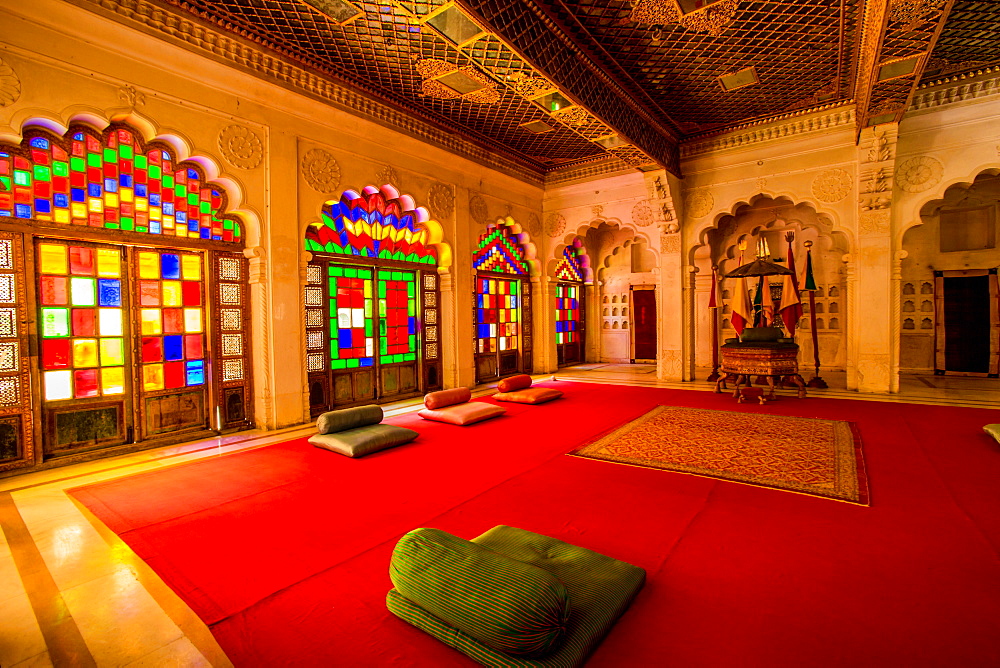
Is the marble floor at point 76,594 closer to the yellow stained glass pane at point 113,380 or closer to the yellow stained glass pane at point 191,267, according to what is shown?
the yellow stained glass pane at point 113,380

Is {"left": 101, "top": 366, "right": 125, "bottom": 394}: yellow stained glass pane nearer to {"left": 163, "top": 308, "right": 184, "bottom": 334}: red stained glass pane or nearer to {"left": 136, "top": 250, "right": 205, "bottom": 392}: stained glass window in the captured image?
{"left": 136, "top": 250, "right": 205, "bottom": 392}: stained glass window

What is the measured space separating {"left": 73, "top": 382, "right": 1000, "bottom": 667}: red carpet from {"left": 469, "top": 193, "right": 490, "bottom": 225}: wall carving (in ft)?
16.0

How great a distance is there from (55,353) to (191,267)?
4.71 ft

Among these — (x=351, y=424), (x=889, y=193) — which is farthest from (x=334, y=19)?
(x=889, y=193)

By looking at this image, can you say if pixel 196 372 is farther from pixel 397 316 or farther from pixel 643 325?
pixel 643 325

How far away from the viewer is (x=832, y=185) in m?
7.75

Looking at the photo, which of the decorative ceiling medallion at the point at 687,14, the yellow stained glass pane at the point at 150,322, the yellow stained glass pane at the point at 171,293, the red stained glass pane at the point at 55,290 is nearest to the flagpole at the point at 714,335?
the decorative ceiling medallion at the point at 687,14

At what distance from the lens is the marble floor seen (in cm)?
195

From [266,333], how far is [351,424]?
164cm

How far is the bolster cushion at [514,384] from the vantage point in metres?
7.37

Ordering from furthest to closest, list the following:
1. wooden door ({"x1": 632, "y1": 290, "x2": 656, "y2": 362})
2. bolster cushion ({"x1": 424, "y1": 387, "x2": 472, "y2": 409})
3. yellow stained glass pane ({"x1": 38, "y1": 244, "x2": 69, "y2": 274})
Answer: wooden door ({"x1": 632, "y1": 290, "x2": 656, "y2": 362}) < bolster cushion ({"x1": 424, "y1": 387, "x2": 472, "y2": 409}) < yellow stained glass pane ({"x1": 38, "y1": 244, "x2": 69, "y2": 274})

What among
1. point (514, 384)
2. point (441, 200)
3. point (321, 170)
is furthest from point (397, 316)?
point (321, 170)

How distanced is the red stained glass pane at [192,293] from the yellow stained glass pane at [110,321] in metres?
0.61

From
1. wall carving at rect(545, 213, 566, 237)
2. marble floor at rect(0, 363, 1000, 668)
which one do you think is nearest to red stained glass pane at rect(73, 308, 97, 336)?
marble floor at rect(0, 363, 1000, 668)
